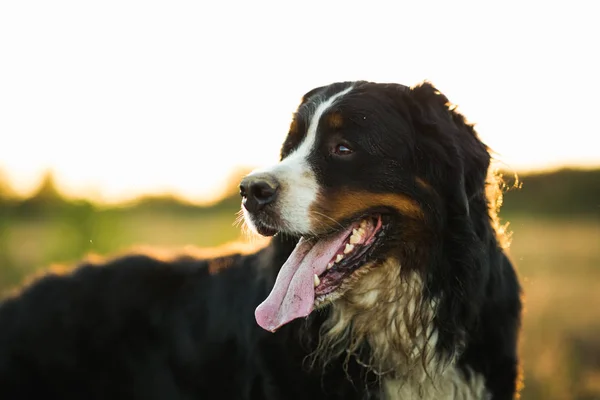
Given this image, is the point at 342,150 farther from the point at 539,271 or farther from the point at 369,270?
the point at 539,271

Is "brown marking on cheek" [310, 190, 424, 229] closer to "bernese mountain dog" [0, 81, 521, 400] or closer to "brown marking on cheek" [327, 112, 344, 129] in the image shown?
"bernese mountain dog" [0, 81, 521, 400]

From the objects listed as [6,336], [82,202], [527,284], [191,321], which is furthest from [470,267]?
[82,202]

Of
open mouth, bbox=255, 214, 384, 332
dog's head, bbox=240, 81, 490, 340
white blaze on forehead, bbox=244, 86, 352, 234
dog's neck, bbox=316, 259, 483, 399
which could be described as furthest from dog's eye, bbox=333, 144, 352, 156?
dog's neck, bbox=316, 259, 483, 399

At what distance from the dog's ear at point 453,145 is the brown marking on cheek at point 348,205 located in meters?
0.25

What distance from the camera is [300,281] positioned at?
3.37m

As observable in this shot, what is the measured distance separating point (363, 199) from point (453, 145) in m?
0.50

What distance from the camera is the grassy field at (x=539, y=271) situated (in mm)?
5547

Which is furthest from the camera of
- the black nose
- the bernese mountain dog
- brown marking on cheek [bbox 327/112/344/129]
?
brown marking on cheek [bbox 327/112/344/129]

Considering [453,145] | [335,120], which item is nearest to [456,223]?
[453,145]

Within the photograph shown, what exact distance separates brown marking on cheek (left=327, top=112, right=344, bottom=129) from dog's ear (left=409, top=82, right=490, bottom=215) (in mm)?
362

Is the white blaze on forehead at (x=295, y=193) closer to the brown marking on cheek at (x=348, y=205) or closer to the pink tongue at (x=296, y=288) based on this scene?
the brown marking on cheek at (x=348, y=205)

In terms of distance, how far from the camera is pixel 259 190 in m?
3.28

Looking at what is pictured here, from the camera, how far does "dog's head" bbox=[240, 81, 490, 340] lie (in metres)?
3.31

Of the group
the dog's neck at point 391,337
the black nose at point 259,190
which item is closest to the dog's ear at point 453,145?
the dog's neck at point 391,337
